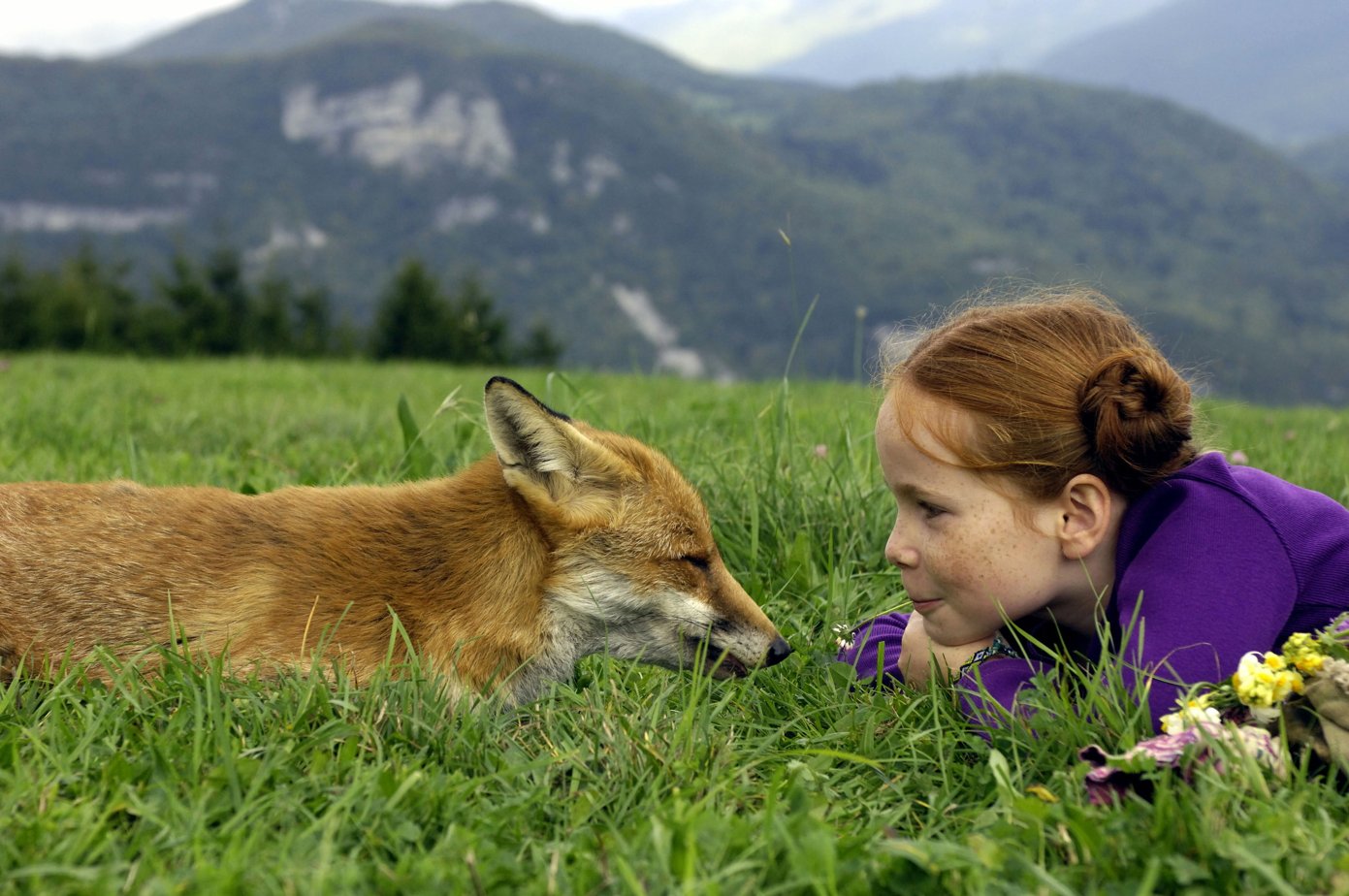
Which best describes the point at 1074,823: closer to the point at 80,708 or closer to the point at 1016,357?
the point at 1016,357

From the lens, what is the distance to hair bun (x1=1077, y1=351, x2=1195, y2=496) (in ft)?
10.9

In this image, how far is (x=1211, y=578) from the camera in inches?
121

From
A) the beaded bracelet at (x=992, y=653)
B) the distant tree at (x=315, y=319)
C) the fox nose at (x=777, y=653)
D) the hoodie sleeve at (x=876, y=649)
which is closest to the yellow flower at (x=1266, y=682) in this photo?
the beaded bracelet at (x=992, y=653)

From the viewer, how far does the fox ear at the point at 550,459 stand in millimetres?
3621

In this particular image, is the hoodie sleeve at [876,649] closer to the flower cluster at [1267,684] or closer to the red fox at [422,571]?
the red fox at [422,571]

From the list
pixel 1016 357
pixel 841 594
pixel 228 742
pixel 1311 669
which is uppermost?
pixel 1016 357

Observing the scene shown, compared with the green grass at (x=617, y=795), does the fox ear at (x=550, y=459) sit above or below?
above

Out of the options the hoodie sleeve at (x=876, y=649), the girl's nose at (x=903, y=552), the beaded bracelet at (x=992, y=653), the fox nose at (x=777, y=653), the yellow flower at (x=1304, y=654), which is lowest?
the hoodie sleeve at (x=876, y=649)

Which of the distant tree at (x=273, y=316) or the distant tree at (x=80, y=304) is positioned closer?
the distant tree at (x=80, y=304)

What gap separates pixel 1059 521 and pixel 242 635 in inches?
110

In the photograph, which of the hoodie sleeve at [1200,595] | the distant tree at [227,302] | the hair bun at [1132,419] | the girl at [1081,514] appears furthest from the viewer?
the distant tree at [227,302]

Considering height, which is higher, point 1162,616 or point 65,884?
point 1162,616

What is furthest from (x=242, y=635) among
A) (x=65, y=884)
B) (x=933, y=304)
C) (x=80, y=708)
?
(x=933, y=304)

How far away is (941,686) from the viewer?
363 centimetres
